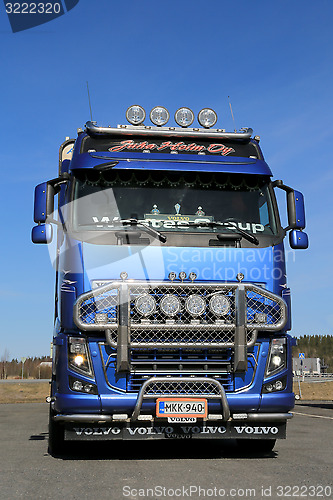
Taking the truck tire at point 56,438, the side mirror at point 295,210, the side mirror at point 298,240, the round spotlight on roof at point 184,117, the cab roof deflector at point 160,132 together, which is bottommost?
the truck tire at point 56,438

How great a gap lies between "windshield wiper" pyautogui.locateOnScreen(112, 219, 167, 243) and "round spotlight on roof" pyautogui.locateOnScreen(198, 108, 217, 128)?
2427mm

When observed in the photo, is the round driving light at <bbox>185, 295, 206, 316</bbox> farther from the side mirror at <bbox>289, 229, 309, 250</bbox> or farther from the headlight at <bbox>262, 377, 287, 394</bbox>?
the side mirror at <bbox>289, 229, 309, 250</bbox>

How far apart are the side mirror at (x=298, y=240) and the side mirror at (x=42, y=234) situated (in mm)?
3073

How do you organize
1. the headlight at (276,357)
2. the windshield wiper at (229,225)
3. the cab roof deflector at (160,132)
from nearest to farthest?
the headlight at (276,357) < the windshield wiper at (229,225) < the cab roof deflector at (160,132)

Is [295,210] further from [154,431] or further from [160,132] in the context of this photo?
[154,431]

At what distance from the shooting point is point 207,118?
31.1ft

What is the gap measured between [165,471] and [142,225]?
109 inches

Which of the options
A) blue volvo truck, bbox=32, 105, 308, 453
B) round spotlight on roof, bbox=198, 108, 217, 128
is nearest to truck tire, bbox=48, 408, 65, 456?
blue volvo truck, bbox=32, 105, 308, 453

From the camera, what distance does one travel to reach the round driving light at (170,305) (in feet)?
23.9

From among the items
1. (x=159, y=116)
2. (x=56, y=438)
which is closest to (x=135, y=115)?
(x=159, y=116)

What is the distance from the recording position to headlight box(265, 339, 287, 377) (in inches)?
294

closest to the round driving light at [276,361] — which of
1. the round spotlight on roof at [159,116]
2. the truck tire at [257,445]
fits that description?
the truck tire at [257,445]

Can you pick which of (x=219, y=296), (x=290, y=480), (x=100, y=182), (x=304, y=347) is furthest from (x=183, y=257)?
(x=304, y=347)

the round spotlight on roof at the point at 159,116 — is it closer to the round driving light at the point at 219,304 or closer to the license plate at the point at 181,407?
the round driving light at the point at 219,304
